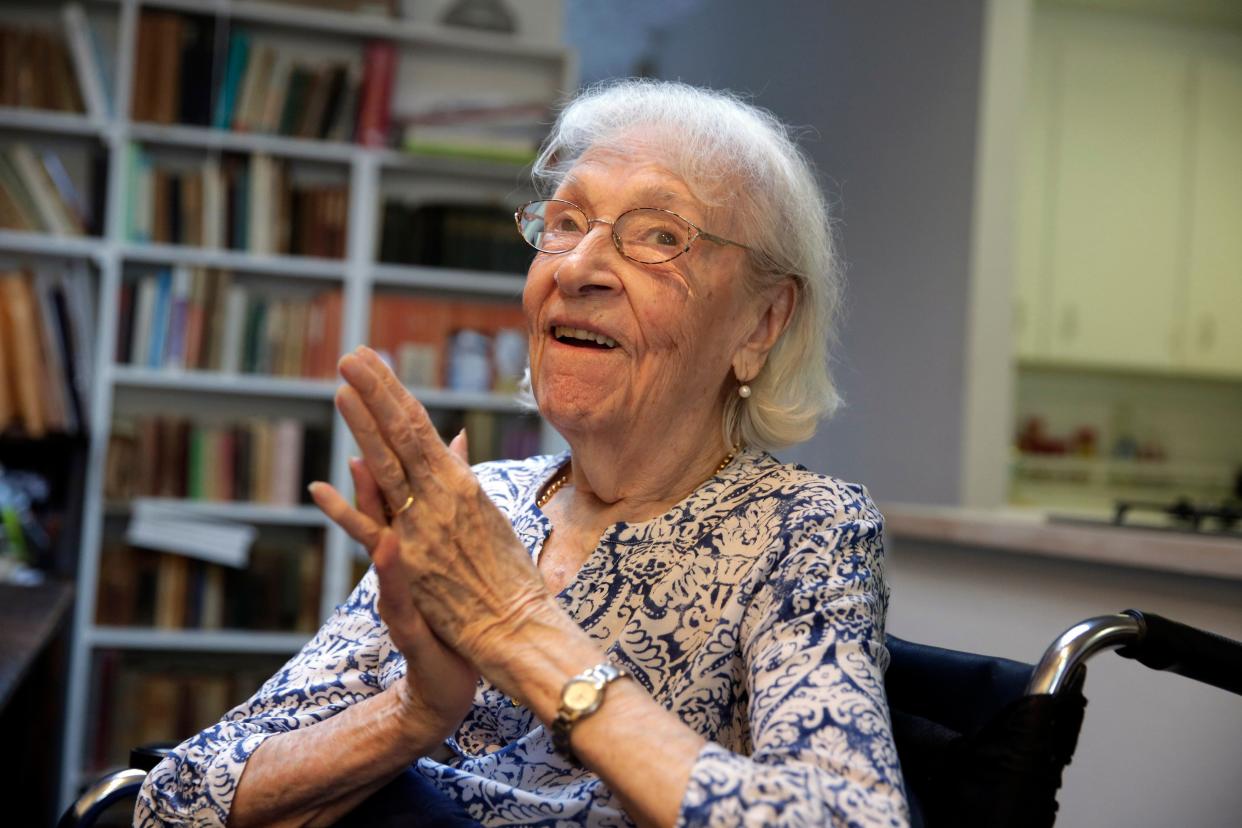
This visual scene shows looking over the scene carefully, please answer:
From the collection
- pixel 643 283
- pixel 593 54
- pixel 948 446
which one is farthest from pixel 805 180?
pixel 593 54

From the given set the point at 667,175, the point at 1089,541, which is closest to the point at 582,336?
the point at 667,175

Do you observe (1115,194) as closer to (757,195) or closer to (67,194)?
(67,194)

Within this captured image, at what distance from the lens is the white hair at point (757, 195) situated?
141cm

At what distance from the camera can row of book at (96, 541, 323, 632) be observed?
423 centimetres

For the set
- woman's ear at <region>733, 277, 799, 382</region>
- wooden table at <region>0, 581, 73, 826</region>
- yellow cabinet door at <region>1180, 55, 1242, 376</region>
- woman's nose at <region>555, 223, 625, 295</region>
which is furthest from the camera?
yellow cabinet door at <region>1180, 55, 1242, 376</region>

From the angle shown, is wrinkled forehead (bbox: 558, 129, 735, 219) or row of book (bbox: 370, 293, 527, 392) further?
row of book (bbox: 370, 293, 527, 392)

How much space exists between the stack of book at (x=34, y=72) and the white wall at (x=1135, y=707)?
11.6 feet

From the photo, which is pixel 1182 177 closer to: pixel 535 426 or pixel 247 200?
pixel 535 426

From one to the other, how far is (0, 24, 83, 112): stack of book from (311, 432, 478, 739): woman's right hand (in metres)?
3.71

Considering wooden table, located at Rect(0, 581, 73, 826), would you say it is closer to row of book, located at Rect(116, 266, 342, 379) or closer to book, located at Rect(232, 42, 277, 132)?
row of book, located at Rect(116, 266, 342, 379)

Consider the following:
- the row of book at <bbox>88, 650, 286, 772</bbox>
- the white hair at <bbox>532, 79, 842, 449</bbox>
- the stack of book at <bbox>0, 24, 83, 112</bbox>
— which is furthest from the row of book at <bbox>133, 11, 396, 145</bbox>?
the white hair at <bbox>532, 79, 842, 449</bbox>

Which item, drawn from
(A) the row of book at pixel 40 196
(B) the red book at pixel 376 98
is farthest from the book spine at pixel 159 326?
(B) the red book at pixel 376 98

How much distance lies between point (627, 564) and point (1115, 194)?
15.7ft

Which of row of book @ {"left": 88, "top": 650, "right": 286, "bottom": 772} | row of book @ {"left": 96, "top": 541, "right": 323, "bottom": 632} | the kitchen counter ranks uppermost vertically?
the kitchen counter
